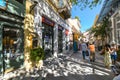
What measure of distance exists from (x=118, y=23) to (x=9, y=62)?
1880 centimetres

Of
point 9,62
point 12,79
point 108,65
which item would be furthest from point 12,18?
point 108,65

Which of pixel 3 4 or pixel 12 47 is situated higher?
pixel 3 4

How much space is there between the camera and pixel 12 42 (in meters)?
9.62

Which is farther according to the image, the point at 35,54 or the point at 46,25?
the point at 46,25

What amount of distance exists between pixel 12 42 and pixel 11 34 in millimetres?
423

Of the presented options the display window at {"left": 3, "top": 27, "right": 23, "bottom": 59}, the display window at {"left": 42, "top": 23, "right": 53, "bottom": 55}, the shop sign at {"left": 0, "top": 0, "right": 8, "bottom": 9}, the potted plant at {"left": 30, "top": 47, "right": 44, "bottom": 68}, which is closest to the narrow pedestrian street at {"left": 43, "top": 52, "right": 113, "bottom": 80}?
the potted plant at {"left": 30, "top": 47, "right": 44, "bottom": 68}

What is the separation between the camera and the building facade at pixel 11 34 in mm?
8349

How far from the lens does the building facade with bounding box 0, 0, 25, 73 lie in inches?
329

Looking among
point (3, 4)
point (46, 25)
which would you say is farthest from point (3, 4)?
point (46, 25)

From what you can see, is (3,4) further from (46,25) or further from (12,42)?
(46,25)

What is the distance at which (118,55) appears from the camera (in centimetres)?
1295

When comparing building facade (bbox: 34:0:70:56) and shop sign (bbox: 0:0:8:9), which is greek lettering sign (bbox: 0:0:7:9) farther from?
building facade (bbox: 34:0:70:56)

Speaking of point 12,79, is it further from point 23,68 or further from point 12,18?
point 12,18

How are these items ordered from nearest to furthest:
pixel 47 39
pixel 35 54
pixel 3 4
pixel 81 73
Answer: pixel 3 4 < pixel 81 73 < pixel 35 54 < pixel 47 39
